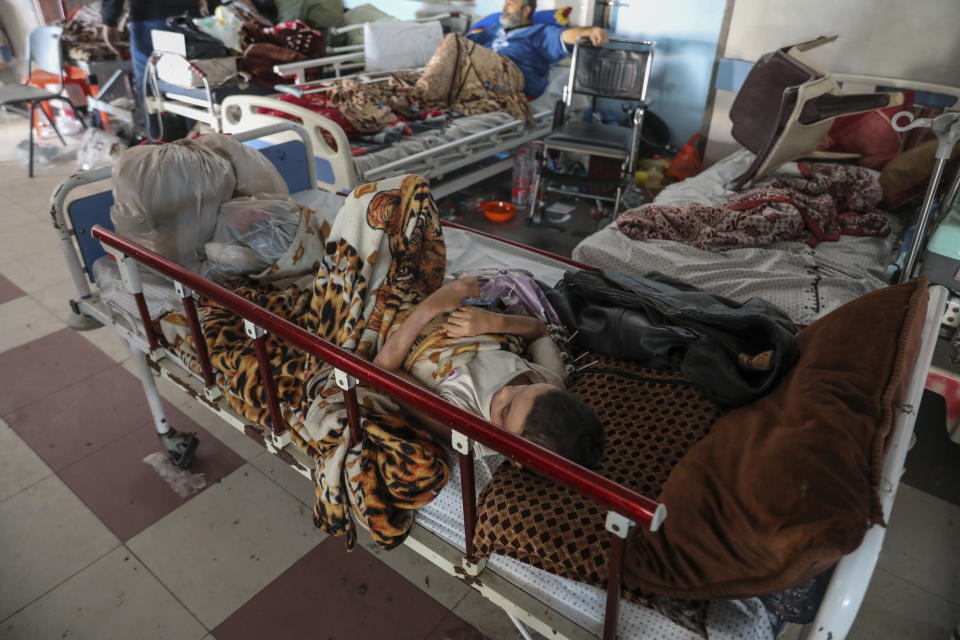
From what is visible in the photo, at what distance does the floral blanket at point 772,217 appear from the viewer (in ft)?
8.10

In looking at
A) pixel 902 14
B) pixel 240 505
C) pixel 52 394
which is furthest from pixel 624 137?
pixel 52 394

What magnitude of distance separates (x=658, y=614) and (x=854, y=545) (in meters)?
0.42

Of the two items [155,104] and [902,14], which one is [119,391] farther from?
[902,14]

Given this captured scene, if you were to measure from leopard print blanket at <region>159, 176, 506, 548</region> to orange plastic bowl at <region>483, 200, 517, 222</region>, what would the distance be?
2.36m

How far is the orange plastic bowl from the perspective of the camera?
407 cm

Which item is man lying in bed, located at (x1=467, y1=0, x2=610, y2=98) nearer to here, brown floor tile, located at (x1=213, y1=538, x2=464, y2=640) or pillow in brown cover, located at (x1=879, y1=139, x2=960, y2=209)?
pillow in brown cover, located at (x1=879, y1=139, x2=960, y2=209)

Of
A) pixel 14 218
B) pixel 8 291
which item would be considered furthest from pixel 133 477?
pixel 14 218

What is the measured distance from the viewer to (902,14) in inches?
137

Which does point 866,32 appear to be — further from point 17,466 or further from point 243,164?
point 17,466

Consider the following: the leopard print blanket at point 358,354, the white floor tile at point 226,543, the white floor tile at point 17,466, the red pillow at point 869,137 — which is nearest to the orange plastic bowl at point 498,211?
the red pillow at point 869,137

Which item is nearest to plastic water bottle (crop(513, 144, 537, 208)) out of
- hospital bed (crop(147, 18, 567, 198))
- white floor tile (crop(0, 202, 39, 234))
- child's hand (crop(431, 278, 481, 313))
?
hospital bed (crop(147, 18, 567, 198))

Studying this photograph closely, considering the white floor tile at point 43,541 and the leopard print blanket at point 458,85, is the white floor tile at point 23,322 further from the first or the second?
the leopard print blanket at point 458,85

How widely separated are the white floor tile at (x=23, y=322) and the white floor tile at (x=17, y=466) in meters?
0.72

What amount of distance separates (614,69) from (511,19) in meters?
1.07
